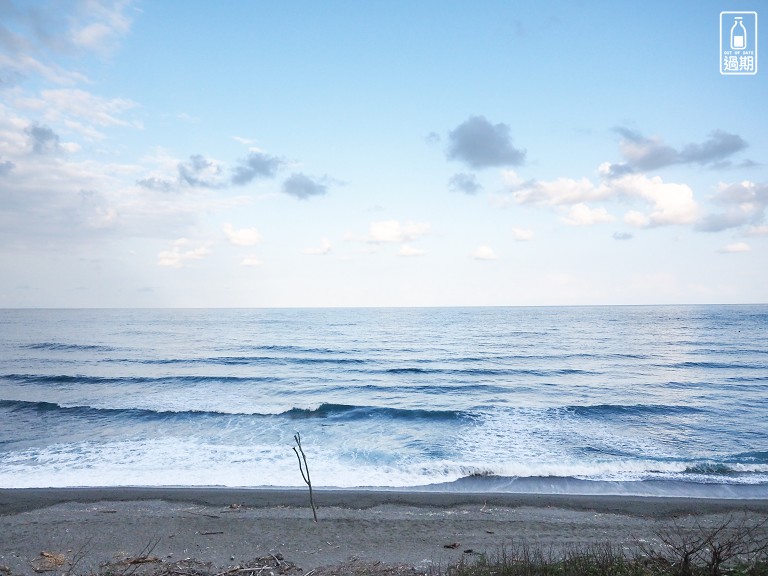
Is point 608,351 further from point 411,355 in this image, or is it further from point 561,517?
point 561,517

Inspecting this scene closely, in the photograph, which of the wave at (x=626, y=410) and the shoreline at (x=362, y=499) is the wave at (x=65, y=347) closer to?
the shoreline at (x=362, y=499)

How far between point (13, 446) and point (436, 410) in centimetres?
1632

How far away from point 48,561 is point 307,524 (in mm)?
4593

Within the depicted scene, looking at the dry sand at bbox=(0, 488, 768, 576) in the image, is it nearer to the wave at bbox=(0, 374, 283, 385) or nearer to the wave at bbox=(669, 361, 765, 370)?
the wave at bbox=(0, 374, 283, 385)

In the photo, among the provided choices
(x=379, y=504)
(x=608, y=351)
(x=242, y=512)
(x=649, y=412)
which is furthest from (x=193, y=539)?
(x=608, y=351)

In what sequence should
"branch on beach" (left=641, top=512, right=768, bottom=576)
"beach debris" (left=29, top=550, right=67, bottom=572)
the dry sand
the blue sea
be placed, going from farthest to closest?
the blue sea
the dry sand
"beach debris" (left=29, top=550, right=67, bottom=572)
"branch on beach" (left=641, top=512, right=768, bottom=576)

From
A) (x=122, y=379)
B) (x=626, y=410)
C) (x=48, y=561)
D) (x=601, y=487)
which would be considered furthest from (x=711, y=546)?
(x=122, y=379)

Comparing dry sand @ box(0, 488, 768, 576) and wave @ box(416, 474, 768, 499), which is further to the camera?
wave @ box(416, 474, 768, 499)

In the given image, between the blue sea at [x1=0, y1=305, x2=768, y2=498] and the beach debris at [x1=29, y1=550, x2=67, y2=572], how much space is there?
5.34 metres

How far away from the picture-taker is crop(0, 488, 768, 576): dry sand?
894cm

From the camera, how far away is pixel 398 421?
21.6m

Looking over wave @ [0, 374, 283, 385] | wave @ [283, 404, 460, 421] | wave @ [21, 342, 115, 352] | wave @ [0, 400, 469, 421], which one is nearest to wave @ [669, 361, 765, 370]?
wave @ [283, 404, 460, 421]

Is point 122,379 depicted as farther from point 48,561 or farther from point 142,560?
point 142,560

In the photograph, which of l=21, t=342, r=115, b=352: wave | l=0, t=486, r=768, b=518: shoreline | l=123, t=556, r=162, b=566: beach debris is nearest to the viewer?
l=123, t=556, r=162, b=566: beach debris
